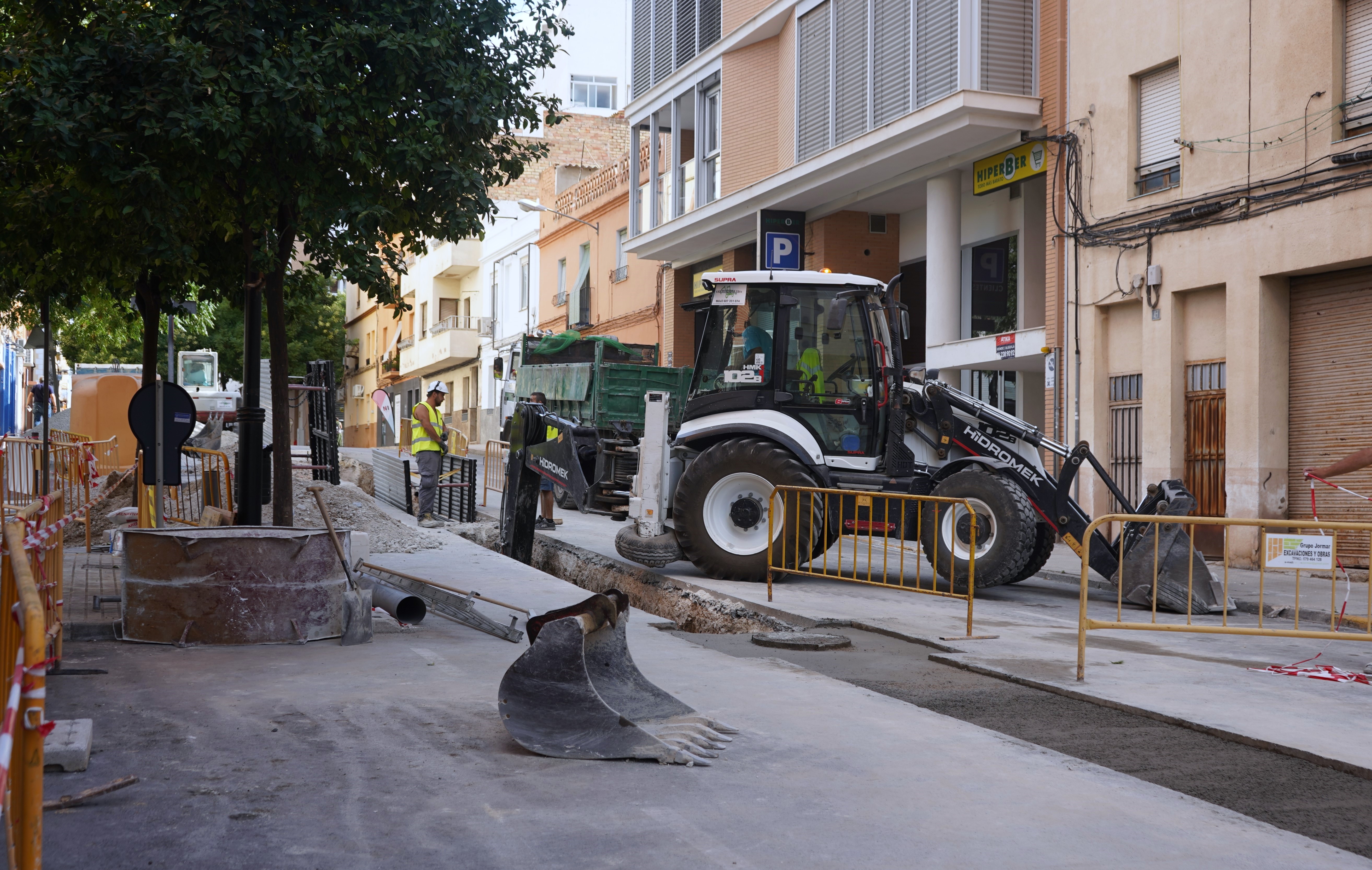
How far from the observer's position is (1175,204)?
1464cm

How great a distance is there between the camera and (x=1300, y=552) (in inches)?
282

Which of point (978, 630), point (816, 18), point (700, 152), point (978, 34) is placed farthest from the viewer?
point (700, 152)

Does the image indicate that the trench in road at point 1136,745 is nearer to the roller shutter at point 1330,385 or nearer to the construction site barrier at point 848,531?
the construction site barrier at point 848,531

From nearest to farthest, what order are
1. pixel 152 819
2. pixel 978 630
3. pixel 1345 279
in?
pixel 152 819 < pixel 978 630 < pixel 1345 279

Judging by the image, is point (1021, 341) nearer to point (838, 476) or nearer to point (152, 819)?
point (838, 476)

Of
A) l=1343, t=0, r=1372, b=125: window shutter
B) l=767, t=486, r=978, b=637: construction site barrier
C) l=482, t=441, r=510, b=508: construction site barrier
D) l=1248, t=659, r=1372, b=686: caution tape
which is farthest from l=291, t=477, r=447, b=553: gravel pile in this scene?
l=1343, t=0, r=1372, b=125: window shutter

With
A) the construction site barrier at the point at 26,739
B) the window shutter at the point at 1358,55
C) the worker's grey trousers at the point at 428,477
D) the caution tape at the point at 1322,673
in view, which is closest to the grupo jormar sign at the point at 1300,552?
the caution tape at the point at 1322,673

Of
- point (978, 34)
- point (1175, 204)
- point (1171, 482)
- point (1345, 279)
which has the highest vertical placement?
point (978, 34)

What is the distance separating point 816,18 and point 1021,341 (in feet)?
22.2

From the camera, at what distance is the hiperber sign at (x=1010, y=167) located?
1688 centimetres

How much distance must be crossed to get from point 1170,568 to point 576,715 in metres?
6.60

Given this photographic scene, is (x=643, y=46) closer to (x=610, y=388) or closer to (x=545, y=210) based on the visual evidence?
(x=545, y=210)

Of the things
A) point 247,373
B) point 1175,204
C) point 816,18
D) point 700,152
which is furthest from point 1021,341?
point 247,373

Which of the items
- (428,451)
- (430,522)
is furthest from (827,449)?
(428,451)
